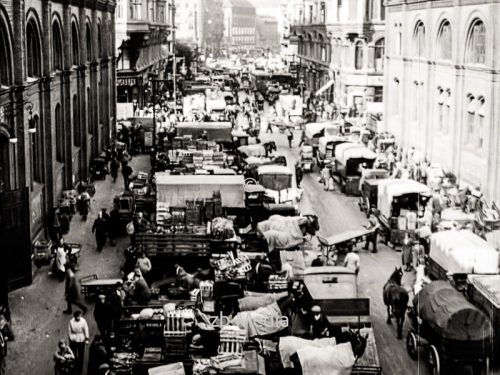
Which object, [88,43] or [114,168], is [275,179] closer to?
[114,168]

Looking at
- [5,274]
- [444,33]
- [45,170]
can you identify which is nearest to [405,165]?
[444,33]

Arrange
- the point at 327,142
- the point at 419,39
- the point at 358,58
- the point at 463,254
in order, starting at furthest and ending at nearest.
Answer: the point at 358,58 < the point at 419,39 < the point at 327,142 < the point at 463,254

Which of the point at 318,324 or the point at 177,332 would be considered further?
the point at 318,324

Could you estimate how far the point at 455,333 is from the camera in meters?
17.7

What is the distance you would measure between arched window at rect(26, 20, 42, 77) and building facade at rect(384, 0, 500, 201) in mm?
17722

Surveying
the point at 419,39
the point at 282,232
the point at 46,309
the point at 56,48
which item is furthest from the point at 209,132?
the point at 46,309

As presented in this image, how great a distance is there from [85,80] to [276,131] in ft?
92.2

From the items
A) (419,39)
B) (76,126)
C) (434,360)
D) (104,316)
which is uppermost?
(419,39)

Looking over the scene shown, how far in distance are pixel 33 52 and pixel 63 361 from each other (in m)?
16.2

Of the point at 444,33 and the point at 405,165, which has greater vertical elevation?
the point at 444,33

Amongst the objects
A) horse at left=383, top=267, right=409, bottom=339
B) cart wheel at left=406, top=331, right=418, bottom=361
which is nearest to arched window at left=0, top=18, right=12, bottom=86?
horse at left=383, top=267, right=409, bottom=339

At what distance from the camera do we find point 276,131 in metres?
69.1

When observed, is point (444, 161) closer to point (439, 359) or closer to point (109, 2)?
point (109, 2)

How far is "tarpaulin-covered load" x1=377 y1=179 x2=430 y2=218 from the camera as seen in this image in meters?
31.7
